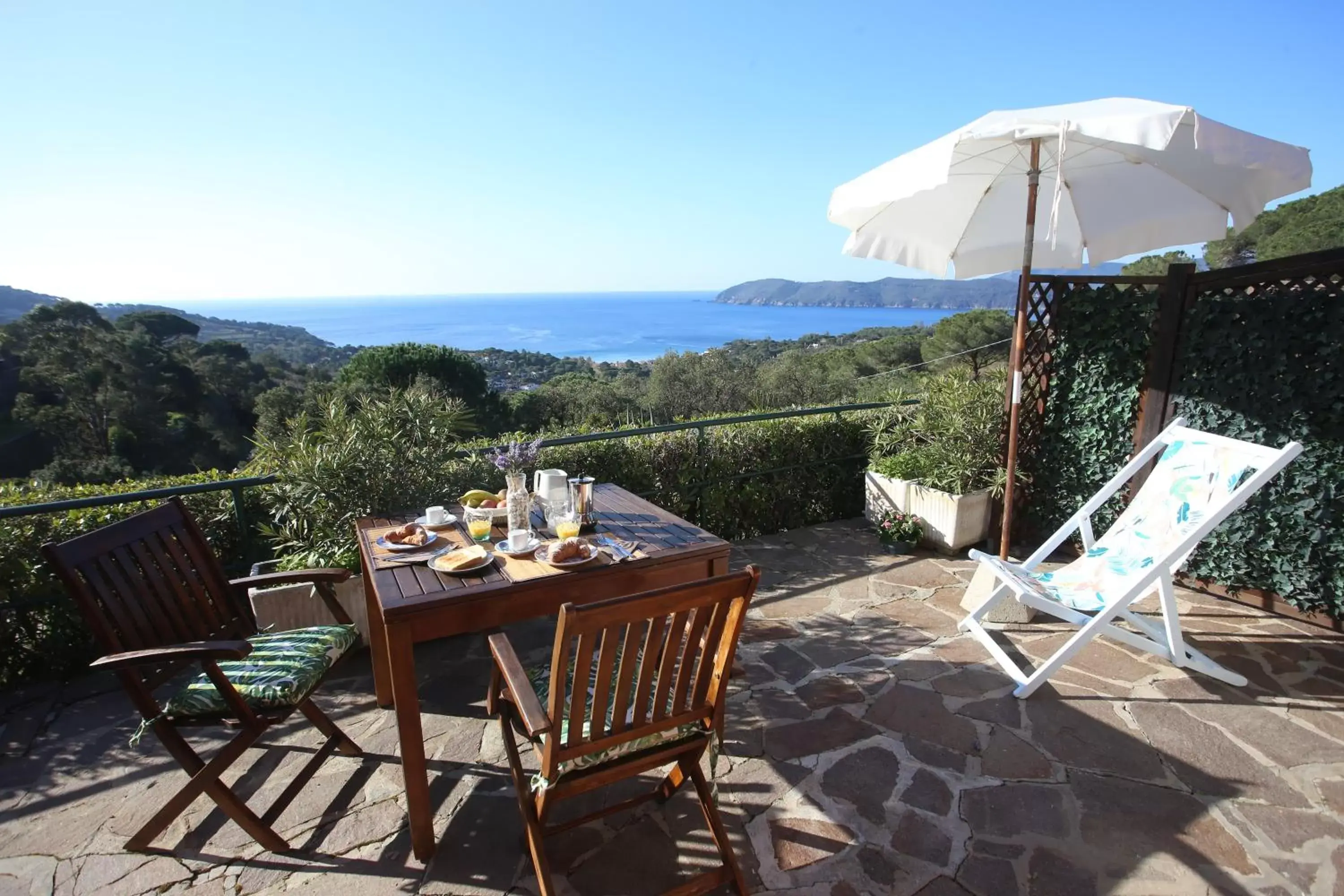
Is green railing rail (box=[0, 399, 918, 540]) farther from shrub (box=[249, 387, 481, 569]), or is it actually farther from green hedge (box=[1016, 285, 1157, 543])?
A: green hedge (box=[1016, 285, 1157, 543])

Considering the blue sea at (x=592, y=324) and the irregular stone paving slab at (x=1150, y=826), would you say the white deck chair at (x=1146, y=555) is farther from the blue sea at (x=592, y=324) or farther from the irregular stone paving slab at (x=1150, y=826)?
the blue sea at (x=592, y=324)

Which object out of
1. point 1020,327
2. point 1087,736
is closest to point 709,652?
point 1087,736

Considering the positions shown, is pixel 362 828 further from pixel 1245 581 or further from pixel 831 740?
pixel 1245 581

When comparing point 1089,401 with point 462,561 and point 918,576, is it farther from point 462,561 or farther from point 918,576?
point 462,561

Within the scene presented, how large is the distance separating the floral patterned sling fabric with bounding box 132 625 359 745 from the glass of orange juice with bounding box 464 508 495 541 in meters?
0.60

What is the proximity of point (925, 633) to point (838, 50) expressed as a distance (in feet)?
19.4

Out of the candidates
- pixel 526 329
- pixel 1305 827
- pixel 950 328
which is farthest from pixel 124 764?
pixel 526 329

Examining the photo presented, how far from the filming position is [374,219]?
1644 cm

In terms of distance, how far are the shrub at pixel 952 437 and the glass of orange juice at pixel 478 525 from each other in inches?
130

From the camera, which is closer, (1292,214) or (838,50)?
(838,50)

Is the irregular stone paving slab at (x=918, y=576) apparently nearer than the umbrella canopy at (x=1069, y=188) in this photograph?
No

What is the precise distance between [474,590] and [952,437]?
3.80m

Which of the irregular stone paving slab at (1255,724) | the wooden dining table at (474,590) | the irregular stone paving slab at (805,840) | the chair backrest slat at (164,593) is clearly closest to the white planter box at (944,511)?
the irregular stone paving slab at (1255,724)

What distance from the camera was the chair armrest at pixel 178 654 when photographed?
5.82ft
